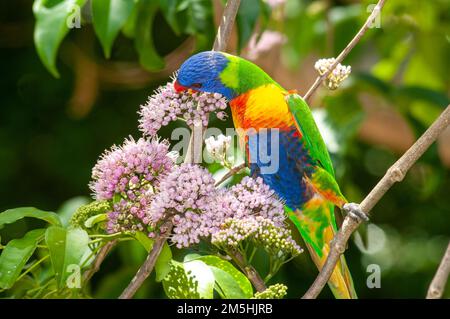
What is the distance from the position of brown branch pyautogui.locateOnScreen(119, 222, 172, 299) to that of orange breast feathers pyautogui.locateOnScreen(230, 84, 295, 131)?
23 centimetres

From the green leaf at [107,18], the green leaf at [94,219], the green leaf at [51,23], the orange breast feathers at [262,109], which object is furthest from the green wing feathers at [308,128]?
the green leaf at [51,23]

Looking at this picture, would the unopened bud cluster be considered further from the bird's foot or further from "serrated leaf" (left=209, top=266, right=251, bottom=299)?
"serrated leaf" (left=209, top=266, right=251, bottom=299)

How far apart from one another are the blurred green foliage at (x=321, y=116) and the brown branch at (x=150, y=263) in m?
0.87

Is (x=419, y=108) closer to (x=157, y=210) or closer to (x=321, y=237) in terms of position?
(x=321, y=237)

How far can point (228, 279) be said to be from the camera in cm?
106

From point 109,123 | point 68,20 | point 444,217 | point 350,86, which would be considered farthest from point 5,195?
point 444,217

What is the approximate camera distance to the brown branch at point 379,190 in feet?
3.13

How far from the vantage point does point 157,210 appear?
944mm

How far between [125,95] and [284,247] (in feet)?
→ 7.95

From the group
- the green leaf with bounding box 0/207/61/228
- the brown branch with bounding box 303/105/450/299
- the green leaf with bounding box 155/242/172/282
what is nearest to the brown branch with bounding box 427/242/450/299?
the brown branch with bounding box 303/105/450/299

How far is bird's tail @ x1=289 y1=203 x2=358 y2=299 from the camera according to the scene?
46.5 inches

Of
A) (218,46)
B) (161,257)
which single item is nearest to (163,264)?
(161,257)

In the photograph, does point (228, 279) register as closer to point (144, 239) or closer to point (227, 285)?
point (227, 285)
